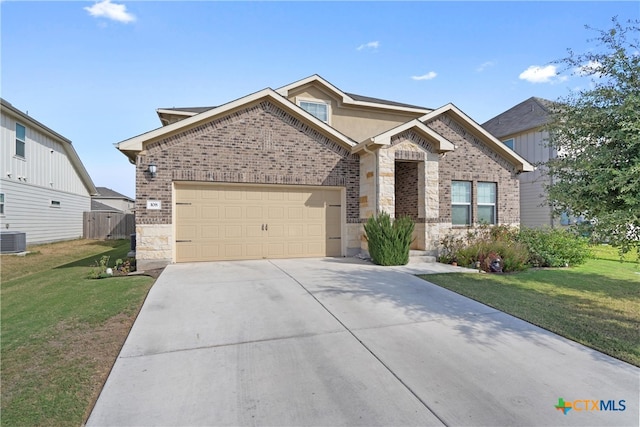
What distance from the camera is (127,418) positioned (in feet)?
8.77

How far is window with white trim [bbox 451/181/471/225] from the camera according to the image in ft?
39.4

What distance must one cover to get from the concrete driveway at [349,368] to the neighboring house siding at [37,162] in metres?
14.6

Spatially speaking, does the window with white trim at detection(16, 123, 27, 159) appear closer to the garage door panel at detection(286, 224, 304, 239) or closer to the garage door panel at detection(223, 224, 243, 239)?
the garage door panel at detection(223, 224, 243, 239)

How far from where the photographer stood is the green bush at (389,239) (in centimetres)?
958

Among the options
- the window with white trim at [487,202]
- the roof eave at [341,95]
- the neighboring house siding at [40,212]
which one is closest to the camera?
the window with white trim at [487,202]

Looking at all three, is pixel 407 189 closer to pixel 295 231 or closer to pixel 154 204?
pixel 295 231

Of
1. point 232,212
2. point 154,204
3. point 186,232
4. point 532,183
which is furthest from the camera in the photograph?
point 532,183

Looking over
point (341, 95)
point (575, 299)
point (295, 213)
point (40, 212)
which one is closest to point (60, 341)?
point (295, 213)

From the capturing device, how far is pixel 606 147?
434 cm

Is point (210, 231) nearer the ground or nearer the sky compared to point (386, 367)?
nearer the sky

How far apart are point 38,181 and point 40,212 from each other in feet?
5.41

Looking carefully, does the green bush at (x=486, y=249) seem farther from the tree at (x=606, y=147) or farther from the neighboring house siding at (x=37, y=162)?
Answer: the neighboring house siding at (x=37, y=162)

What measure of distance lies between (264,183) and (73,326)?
21.0ft

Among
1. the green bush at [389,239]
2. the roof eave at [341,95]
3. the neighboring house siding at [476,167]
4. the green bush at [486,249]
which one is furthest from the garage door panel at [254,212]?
the neighboring house siding at [476,167]
